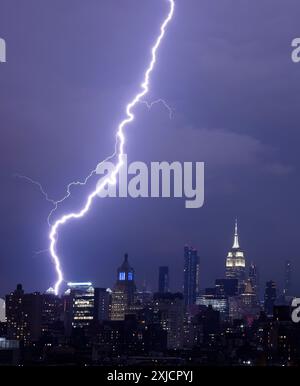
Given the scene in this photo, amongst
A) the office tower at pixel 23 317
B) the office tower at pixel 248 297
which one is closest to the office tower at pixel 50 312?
the office tower at pixel 23 317

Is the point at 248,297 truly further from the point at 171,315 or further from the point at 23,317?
the point at 23,317

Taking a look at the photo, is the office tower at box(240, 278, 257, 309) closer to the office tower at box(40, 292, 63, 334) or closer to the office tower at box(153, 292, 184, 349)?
the office tower at box(153, 292, 184, 349)

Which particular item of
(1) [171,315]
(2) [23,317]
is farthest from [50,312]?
(1) [171,315]

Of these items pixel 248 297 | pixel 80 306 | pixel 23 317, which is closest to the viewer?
pixel 23 317

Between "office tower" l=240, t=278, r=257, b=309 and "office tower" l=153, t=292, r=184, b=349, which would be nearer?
"office tower" l=153, t=292, r=184, b=349

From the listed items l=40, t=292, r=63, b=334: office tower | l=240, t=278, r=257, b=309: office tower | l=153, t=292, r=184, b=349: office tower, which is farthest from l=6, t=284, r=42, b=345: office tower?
l=240, t=278, r=257, b=309: office tower
